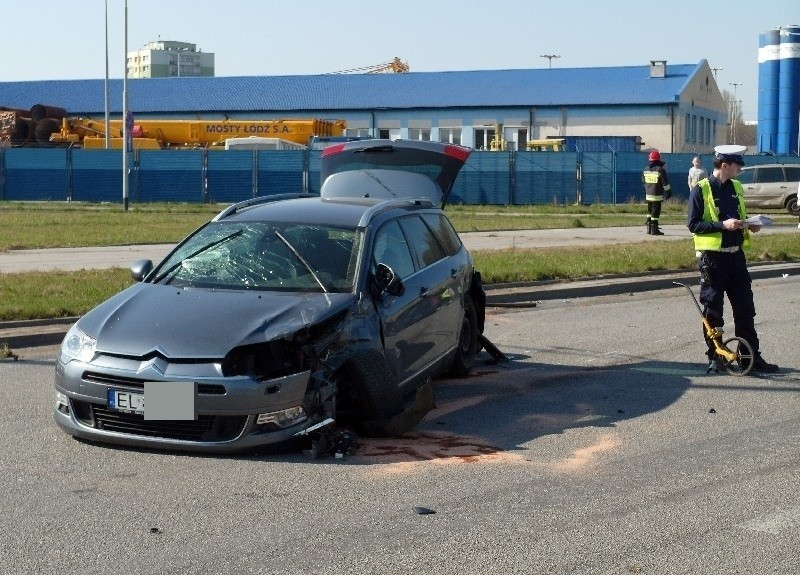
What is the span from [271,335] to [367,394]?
0.79 meters

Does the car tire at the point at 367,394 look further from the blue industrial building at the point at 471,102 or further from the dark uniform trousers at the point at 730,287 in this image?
the blue industrial building at the point at 471,102

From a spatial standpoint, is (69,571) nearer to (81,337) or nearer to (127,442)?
(127,442)

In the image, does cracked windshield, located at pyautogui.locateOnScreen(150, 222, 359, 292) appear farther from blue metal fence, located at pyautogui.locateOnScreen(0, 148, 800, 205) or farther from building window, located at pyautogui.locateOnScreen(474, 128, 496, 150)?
building window, located at pyautogui.locateOnScreen(474, 128, 496, 150)

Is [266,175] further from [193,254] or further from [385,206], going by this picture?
[193,254]

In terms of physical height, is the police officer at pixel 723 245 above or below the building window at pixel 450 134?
below

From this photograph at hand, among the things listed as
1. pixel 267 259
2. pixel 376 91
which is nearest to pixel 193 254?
pixel 267 259

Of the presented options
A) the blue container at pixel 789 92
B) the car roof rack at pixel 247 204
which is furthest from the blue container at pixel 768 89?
the car roof rack at pixel 247 204

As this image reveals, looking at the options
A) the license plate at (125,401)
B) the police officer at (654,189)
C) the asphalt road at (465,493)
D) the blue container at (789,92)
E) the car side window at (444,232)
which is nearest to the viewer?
the asphalt road at (465,493)

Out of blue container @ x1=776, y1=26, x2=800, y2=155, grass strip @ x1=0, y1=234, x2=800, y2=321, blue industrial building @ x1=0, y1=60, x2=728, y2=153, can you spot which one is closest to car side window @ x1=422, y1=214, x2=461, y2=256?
grass strip @ x1=0, y1=234, x2=800, y2=321

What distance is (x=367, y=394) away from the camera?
A: 7598 mm

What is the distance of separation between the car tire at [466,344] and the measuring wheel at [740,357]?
211cm

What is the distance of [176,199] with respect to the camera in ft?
155

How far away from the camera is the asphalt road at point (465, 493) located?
544 centimetres

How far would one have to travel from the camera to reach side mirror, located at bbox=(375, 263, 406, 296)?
26.8 ft
